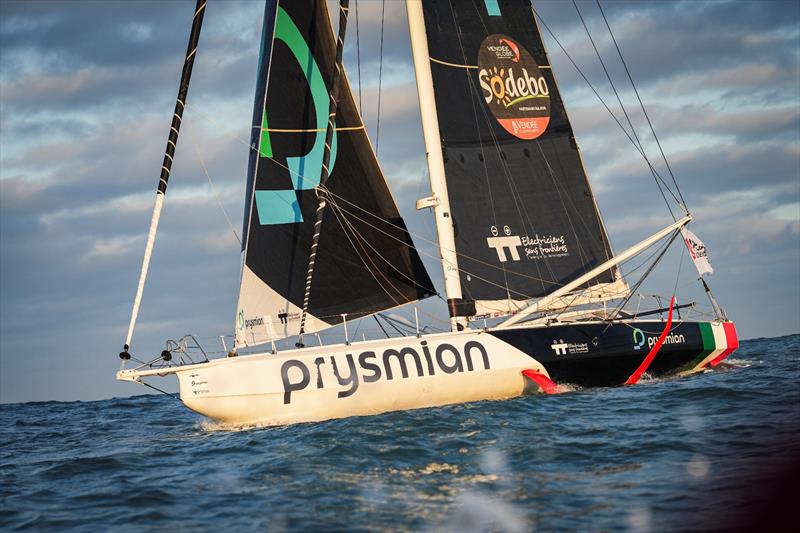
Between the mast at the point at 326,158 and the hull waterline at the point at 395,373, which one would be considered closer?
the hull waterline at the point at 395,373

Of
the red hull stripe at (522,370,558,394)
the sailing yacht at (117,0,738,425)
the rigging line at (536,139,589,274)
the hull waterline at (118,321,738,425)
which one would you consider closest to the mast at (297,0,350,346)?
the sailing yacht at (117,0,738,425)

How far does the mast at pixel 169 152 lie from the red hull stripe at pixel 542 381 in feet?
23.7

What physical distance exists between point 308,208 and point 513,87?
5661 millimetres

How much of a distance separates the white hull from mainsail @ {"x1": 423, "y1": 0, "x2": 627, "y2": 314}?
266 centimetres

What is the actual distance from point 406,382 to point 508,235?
506 centimetres

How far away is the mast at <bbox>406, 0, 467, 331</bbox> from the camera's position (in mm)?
17391

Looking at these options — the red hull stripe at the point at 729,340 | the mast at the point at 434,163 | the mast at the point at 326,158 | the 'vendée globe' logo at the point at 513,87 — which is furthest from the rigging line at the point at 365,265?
the red hull stripe at the point at 729,340

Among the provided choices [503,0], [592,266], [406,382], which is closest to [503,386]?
[406,382]

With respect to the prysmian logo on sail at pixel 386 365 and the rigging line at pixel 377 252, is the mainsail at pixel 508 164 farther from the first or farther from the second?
the prysmian logo on sail at pixel 386 365

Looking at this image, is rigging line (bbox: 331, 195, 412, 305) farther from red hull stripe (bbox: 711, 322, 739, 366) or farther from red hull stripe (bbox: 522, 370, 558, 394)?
red hull stripe (bbox: 711, 322, 739, 366)

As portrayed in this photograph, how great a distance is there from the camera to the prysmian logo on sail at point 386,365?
14.4 m

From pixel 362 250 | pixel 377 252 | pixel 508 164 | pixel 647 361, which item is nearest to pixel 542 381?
pixel 647 361

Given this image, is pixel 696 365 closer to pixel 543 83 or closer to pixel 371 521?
pixel 543 83

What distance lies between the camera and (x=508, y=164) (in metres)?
18.7
